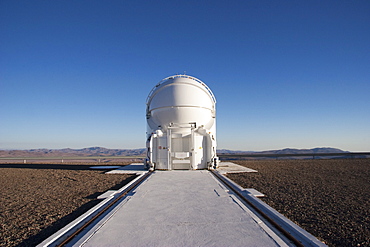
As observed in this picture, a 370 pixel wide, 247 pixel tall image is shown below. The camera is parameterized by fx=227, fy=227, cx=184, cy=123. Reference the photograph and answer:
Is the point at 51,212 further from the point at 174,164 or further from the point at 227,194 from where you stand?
the point at 174,164

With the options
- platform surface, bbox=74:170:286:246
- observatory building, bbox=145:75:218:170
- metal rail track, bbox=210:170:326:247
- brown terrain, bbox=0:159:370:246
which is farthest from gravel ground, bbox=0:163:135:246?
observatory building, bbox=145:75:218:170

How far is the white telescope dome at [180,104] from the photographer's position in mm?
13164

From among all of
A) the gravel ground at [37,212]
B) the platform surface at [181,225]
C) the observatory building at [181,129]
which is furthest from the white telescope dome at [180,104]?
the platform surface at [181,225]

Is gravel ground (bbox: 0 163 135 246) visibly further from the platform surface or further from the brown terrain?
the platform surface

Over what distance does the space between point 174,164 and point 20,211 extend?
8.01 meters

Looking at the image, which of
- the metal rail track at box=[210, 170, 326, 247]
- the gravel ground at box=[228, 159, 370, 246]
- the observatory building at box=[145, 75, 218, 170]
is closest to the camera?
the metal rail track at box=[210, 170, 326, 247]

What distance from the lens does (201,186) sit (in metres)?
7.66

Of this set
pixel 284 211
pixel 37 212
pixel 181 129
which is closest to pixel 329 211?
pixel 284 211

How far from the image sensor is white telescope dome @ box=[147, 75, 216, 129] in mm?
13164

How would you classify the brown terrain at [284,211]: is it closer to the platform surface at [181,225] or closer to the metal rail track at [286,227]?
the metal rail track at [286,227]

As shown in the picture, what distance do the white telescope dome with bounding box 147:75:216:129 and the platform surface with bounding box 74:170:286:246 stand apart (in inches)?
300

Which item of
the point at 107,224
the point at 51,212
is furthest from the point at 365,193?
the point at 51,212

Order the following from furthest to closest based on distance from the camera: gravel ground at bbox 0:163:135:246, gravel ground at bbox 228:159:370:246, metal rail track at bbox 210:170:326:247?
gravel ground at bbox 0:163:135:246 < gravel ground at bbox 228:159:370:246 < metal rail track at bbox 210:170:326:247

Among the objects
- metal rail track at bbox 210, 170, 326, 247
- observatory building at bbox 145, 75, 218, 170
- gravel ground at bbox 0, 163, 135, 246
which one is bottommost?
gravel ground at bbox 0, 163, 135, 246
